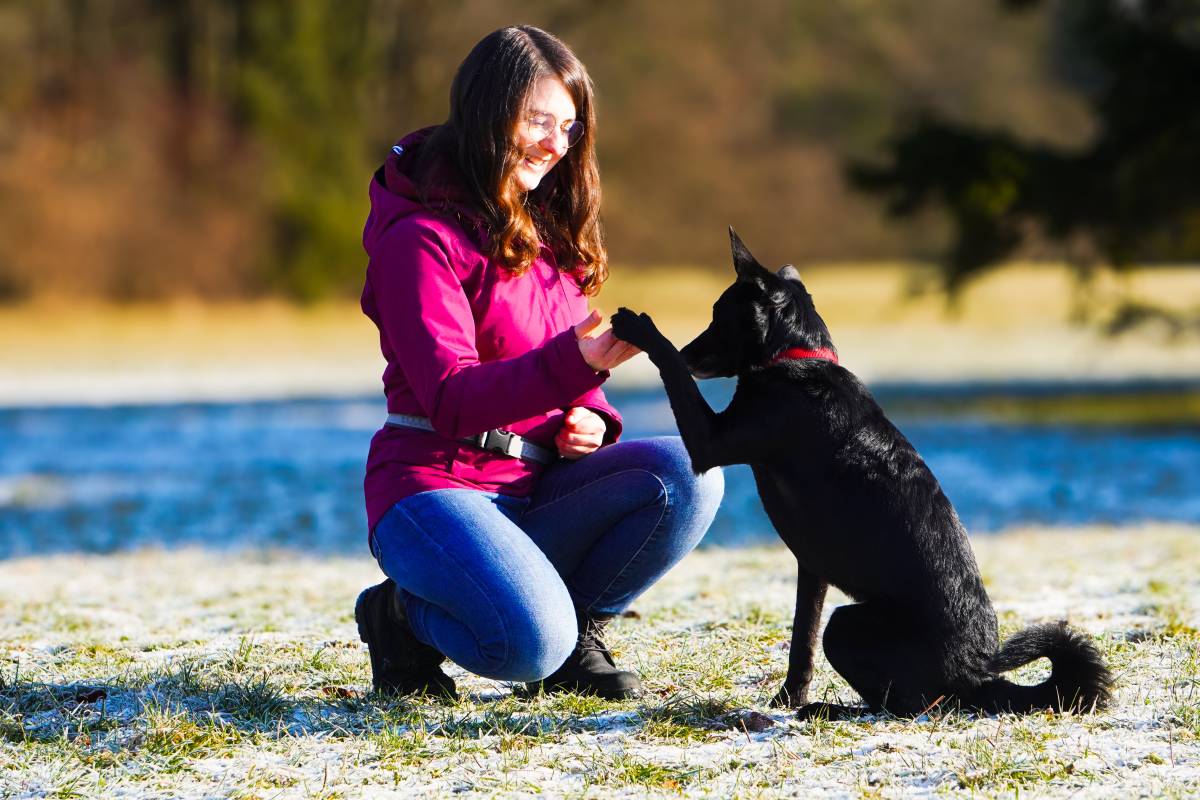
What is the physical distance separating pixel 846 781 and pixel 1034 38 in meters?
46.5

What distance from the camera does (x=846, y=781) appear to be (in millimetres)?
2891

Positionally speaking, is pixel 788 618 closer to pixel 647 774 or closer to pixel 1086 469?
pixel 647 774

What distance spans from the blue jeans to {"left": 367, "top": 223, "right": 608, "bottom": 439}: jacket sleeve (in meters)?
0.25

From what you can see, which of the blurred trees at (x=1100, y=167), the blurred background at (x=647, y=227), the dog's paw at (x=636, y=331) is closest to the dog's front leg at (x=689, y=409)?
the dog's paw at (x=636, y=331)

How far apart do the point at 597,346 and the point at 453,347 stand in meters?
0.36

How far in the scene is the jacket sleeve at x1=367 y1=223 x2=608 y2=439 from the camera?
Answer: 10.6 feet

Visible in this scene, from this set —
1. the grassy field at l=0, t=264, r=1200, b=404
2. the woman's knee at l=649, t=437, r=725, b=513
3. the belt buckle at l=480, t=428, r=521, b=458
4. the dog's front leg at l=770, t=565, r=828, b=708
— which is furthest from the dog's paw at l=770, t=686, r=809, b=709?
the grassy field at l=0, t=264, r=1200, b=404

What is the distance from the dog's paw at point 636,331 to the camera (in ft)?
10.5

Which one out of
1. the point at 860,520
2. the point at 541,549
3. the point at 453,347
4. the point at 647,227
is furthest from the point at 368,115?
the point at 860,520

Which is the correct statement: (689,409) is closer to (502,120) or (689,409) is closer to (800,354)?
(800,354)

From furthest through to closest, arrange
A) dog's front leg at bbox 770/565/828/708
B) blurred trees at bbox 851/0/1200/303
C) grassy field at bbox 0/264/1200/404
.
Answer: grassy field at bbox 0/264/1200/404 → blurred trees at bbox 851/0/1200/303 → dog's front leg at bbox 770/565/828/708

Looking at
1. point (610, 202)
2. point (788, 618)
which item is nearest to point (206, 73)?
point (610, 202)

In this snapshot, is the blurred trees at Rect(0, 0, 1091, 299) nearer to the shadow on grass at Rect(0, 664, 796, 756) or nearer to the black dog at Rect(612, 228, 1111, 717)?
the black dog at Rect(612, 228, 1111, 717)

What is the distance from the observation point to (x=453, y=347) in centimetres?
331
